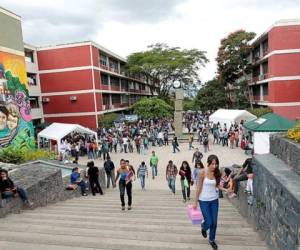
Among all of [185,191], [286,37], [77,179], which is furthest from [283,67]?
[77,179]

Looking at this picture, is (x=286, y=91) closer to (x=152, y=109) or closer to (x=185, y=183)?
(x=152, y=109)

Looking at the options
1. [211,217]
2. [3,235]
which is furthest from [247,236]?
[3,235]

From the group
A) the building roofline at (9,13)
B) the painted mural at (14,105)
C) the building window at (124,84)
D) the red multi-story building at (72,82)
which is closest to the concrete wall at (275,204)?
the painted mural at (14,105)

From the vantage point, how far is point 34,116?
30.1m

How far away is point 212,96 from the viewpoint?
38.2m

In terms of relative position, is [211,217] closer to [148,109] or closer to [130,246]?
[130,246]

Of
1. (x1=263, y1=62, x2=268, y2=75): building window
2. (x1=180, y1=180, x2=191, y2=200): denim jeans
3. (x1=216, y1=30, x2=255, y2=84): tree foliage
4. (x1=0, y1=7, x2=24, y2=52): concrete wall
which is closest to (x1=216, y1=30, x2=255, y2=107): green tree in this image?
(x1=216, y1=30, x2=255, y2=84): tree foliage

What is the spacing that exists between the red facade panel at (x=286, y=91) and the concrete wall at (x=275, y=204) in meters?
26.0

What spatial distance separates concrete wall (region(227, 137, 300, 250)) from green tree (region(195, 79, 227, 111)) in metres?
32.7

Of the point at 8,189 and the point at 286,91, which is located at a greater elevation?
the point at 286,91

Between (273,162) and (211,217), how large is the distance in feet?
4.77

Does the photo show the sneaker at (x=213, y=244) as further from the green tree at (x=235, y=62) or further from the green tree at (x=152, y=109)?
the green tree at (x=235, y=62)

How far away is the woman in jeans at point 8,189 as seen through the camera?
276 inches

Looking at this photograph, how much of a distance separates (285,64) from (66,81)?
22.4m
